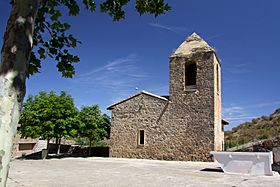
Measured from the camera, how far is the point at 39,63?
3.28 metres

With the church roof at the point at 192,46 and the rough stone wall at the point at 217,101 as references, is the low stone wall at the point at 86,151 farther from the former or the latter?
the church roof at the point at 192,46

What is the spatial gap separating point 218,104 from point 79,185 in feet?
47.1

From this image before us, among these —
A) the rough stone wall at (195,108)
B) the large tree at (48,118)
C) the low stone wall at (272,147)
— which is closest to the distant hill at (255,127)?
the rough stone wall at (195,108)

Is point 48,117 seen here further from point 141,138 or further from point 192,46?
point 192,46

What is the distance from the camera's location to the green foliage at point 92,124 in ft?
64.0

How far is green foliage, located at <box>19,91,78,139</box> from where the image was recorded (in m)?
17.0

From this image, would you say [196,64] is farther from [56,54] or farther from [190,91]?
[56,54]

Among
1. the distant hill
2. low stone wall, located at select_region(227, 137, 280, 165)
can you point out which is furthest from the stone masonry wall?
the distant hill

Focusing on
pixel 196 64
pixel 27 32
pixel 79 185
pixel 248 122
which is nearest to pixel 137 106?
pixel 196 64

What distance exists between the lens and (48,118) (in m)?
17.5

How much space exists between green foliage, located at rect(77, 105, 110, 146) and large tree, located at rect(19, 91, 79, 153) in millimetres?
1020

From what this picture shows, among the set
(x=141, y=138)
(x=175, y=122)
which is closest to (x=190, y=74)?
(x=175, y=122)

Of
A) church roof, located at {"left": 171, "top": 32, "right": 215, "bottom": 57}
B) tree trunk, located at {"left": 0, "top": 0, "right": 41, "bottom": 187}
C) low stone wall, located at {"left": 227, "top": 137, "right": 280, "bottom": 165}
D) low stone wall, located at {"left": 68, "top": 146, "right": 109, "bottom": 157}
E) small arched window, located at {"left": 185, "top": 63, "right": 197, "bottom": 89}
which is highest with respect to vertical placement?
church roof, located at {"left": 171, "top": 32, "right": 215, "bottom": 57}

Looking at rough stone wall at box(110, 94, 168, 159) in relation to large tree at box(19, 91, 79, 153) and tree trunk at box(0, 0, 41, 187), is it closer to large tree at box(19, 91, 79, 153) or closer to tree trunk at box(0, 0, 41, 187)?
large tree at box(19, 91, 79, 153)
